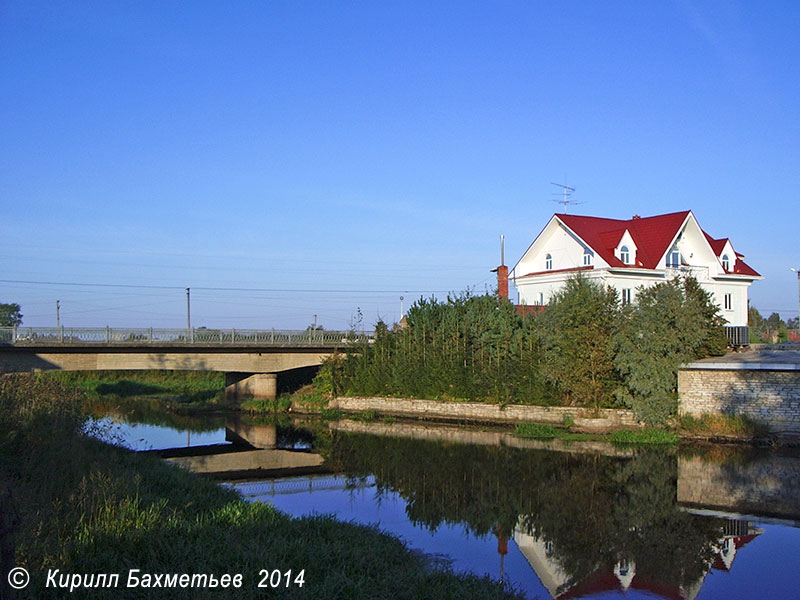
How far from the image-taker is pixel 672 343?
25.5 metres

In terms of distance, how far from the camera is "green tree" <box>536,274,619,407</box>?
89.8 ft

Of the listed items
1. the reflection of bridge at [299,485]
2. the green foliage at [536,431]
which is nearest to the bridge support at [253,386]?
the green foliage at [536,431]

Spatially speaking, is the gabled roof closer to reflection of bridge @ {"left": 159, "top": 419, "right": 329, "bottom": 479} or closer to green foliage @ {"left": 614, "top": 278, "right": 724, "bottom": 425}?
green foliage @ {"left": 614, "top": 278, "right": 724, "bottom": 425}

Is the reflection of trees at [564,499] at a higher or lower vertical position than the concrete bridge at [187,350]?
lower

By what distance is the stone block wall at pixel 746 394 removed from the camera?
23734 mm

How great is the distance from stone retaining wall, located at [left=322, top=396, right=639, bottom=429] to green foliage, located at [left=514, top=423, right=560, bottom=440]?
1.05m

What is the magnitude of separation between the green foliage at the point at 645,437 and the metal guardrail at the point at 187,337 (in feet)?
58.7

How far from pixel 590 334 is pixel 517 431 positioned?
181 inches

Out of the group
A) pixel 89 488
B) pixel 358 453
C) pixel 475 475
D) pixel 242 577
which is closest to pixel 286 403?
pixel 358 453

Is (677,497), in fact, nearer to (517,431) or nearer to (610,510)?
(610,510)

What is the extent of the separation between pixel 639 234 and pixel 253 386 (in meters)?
24.1

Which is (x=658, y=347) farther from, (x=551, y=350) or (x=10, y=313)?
(x=10, y=313)

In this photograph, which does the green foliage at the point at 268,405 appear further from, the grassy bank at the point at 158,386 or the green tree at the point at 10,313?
the green tree at the point at 10,313

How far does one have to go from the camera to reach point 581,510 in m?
16.0
